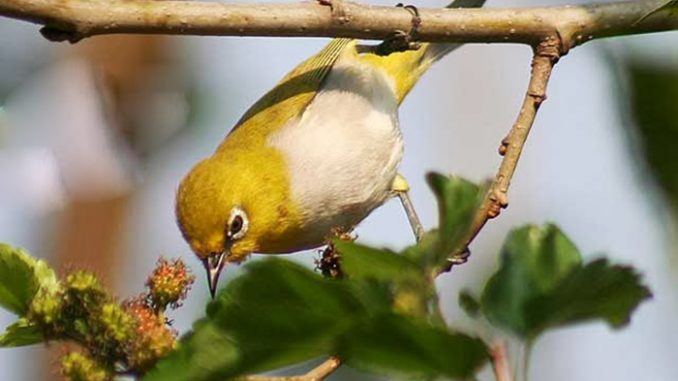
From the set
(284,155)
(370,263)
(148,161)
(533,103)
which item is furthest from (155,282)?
(284,155)

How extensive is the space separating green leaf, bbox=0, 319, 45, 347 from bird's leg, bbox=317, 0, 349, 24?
1.22 metres

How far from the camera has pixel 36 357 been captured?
5203mm

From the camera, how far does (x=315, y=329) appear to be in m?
1.14

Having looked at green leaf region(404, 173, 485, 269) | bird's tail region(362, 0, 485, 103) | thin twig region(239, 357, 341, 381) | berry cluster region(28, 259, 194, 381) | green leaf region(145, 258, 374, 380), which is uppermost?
→ green leaf region(404, 173, 485, 269)

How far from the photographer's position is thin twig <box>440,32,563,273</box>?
7.58 ft

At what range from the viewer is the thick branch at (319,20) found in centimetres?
238

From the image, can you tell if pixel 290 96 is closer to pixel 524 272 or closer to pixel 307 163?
pixel 307 163

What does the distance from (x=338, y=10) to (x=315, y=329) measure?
1675 millimetres

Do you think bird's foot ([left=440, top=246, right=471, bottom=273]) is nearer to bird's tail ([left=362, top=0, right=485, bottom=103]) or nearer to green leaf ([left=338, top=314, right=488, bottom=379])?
green leaf ([left=338, top=314, right=488, bottom=379])

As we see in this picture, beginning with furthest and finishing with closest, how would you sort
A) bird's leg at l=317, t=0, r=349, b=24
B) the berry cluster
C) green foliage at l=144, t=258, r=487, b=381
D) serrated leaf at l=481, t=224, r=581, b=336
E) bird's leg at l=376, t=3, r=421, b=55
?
1. bird's leg at l=376, t=3, r=421, b=55
2. bird's leg at l=317, t=0, r=349, b=24
3. the berry cluster
4. serrated leaf at l=481, t=224, r=581, b=336
5. green foliage at l=144, t=258, r=487, b=381

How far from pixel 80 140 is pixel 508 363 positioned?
3.53m

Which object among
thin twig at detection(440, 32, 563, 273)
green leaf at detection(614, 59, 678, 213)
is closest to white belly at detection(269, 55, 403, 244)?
thin twig at detection(440, 32, 563, 273)

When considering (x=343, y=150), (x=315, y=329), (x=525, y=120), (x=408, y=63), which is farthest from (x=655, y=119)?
(x=408, y=63)

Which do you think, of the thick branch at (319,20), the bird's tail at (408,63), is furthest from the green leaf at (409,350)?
the bird's tail at (408,63)
